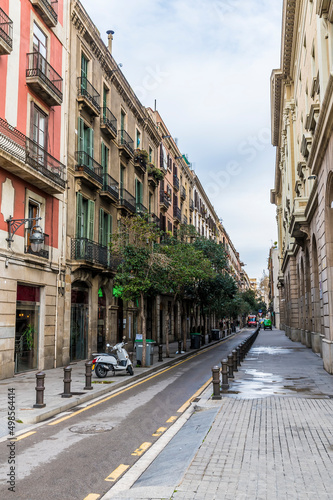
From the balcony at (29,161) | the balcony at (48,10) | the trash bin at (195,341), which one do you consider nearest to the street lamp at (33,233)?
the balcony at (29,161)

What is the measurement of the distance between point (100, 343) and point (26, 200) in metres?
9.20

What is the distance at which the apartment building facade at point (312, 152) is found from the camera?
47.6 ft

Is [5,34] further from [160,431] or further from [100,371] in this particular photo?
[160,431]

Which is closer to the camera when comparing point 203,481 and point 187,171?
point 203,481

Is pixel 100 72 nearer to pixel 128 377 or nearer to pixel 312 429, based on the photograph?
pixel 128 377

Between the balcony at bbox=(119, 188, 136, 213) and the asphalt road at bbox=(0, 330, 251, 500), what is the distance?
15.3 m

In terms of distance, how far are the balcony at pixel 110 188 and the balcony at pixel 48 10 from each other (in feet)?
25.2

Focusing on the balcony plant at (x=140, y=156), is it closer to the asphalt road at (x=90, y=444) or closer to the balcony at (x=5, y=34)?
the balcony at (x=5, y=34)

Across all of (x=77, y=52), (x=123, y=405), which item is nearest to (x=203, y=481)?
(x=123, y=405)

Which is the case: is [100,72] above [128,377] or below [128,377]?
above

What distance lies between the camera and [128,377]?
14.8 m

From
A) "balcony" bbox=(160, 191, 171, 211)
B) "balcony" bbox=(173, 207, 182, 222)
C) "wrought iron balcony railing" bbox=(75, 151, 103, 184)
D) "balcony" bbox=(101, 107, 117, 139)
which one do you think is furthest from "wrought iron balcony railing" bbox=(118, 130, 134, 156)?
"balcony" bbox=(173, 207, 182, 222)

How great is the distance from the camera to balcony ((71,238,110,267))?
66.1ft

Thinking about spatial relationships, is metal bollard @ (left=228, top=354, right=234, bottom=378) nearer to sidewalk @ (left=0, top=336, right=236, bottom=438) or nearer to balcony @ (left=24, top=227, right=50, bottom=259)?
sidewalk @ (left=0, top=336, right=236, bottom=438)
